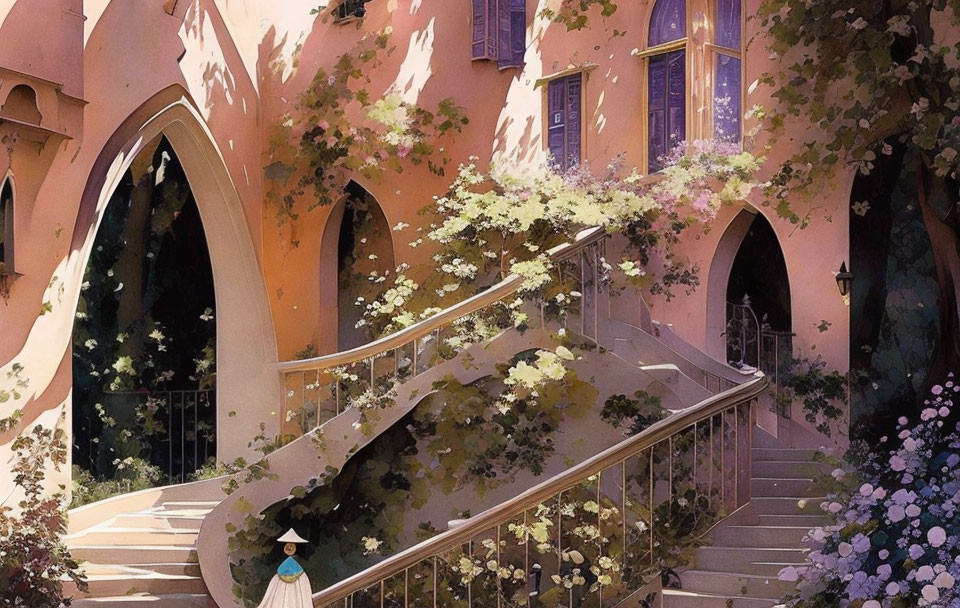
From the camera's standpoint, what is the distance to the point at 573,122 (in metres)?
10.0

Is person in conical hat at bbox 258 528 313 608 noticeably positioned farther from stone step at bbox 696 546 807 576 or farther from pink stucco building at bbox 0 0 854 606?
pink stucco building at bbox 0 0 854 606

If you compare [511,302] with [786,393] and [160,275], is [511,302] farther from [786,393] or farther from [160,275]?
[160,275]

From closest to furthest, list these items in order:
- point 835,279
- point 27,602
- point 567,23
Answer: point 27,602 < point 835,279 < point 567,23

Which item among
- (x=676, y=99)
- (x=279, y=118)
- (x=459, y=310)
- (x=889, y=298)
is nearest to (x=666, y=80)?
(x=676, y=99)

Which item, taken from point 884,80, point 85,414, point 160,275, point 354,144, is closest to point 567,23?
point 354,144

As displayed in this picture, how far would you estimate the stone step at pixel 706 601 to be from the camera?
18.0 feet

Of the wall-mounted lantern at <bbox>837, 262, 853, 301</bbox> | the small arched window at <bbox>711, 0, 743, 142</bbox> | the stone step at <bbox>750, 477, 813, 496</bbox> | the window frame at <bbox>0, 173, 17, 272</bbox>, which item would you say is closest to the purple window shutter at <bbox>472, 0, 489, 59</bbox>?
the small arched window at <bbox>711, 0, 743, 142</bbox>

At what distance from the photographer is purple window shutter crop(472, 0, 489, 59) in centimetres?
997

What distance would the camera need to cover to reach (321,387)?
354 inches

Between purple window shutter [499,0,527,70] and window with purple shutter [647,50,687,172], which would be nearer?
window with purple shutter [647,50,687,172]

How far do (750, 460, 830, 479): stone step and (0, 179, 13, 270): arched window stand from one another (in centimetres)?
492

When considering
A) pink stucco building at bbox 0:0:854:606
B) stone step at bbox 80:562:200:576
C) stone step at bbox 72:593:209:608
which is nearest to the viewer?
stone step at bbox 72:593:209:608

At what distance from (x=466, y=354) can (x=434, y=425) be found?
0.86 metres

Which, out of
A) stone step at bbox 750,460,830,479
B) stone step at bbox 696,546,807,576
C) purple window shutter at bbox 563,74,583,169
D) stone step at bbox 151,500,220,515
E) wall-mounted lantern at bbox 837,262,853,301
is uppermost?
purple window shutter at bbox 563,74,583,169
